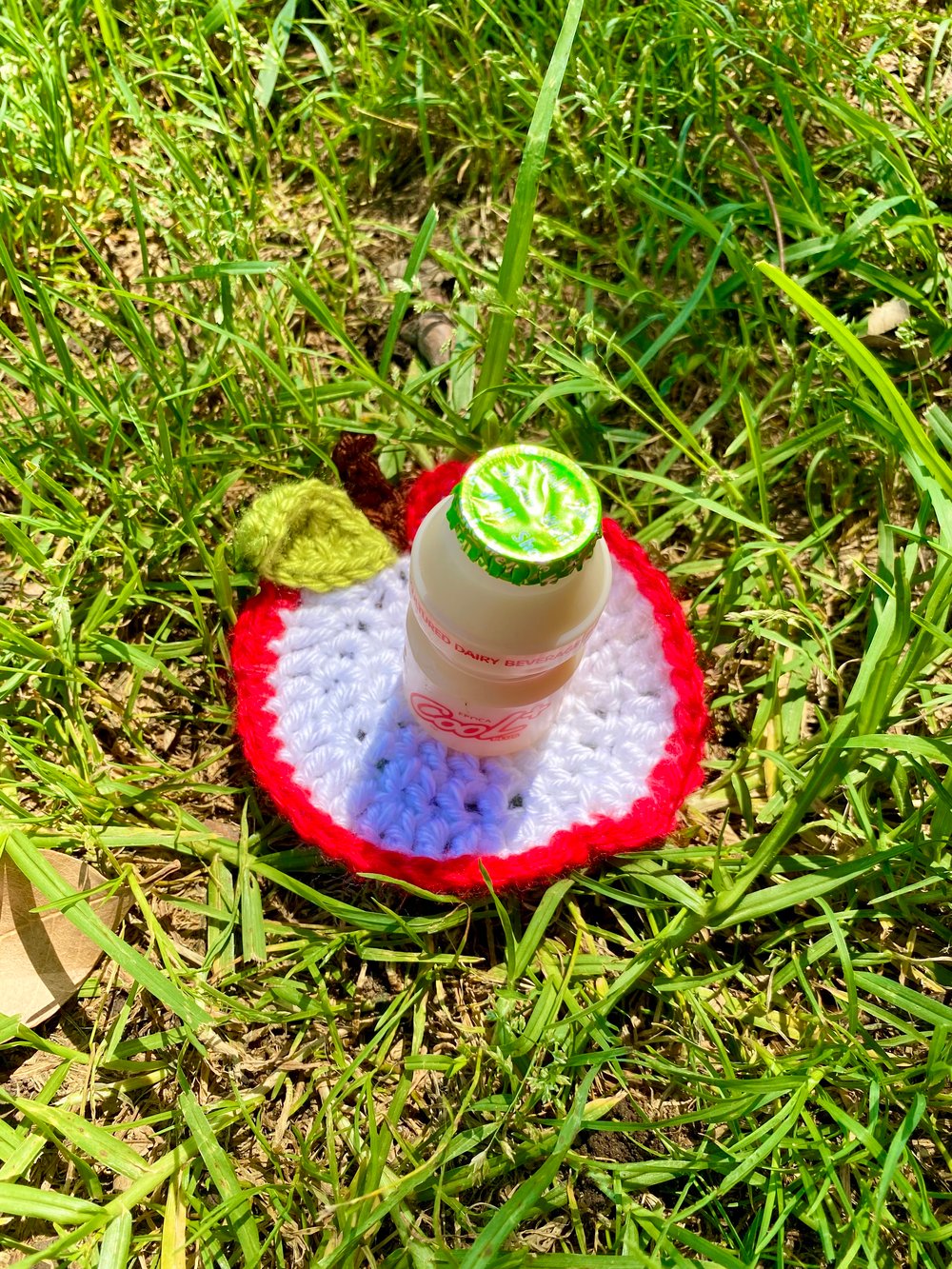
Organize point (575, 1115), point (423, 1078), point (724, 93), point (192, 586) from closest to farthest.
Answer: point (575, 1115)
point (423, 1078)
point (192, 586)
point (724, 93)

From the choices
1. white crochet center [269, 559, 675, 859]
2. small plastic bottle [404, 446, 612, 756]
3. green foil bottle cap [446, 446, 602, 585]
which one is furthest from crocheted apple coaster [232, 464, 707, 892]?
green foil bottle cap [446, 446, 602, 585]

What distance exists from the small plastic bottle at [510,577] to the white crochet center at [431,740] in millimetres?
154

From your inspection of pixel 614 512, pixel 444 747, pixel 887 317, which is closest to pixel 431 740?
pixel 444 747

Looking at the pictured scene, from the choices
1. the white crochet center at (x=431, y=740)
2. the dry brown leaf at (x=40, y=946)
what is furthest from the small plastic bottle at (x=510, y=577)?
the dry brown leaf at (x=40, y=946)

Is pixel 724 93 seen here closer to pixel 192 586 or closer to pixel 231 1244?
pixel 192 586

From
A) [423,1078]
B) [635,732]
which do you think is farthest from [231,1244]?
[635,732]

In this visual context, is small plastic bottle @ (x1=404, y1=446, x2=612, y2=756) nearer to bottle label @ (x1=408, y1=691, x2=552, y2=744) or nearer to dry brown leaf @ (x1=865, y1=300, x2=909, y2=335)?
bottle label @ (x1=408, y1=691, x2=552, y2=744)

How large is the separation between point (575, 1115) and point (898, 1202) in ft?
1.21

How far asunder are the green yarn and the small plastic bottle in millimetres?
209

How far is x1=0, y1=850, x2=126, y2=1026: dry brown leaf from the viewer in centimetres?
107

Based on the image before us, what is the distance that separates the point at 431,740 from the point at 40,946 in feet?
1.53

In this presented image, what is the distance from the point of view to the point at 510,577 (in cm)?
78

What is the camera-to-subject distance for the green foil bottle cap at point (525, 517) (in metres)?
0.77

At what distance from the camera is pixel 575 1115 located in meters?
0.96
